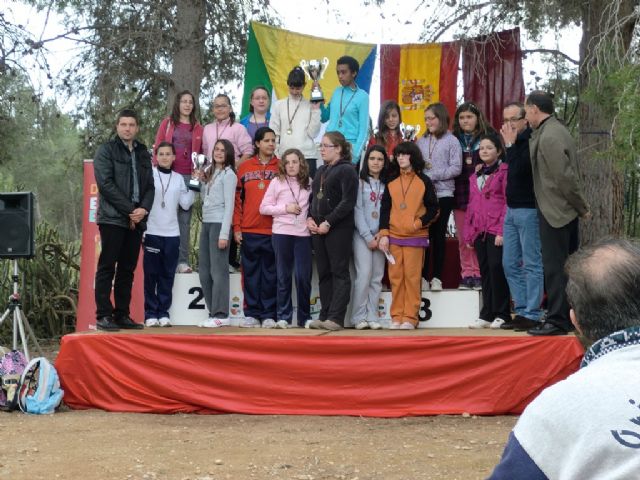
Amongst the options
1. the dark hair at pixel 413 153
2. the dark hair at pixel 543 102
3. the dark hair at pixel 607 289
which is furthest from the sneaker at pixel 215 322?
the dark hair at pixel 607 289

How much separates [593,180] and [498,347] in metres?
3.94

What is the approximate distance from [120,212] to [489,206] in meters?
2.77

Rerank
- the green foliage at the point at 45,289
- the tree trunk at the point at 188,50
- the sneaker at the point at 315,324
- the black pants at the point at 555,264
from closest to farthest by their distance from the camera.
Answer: the black pants at the point at 555,264
the sneaker at the point at 315,324
the tree trunk at the point at 188,50
the green foliage at the point at 45,289

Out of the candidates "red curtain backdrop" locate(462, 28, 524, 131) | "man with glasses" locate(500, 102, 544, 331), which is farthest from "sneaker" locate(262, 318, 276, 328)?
"red curtain backdrop" locate(462, 28, 524, 131)

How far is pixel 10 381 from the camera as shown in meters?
7.15

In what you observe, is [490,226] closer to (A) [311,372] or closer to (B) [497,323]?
(B) [497,323]

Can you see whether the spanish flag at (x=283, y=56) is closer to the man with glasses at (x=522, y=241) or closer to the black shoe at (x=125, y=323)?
the man with glasses at (x=522, y=241)

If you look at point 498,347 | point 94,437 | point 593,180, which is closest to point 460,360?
point 498,347

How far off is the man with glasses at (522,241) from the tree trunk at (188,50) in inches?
188

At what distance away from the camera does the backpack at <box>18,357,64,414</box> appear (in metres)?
7.05

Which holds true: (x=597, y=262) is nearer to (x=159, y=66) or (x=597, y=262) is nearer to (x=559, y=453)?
(x=559, y=453)

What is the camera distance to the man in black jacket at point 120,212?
7.27 m

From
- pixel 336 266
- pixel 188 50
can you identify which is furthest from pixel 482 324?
pixel 188 50

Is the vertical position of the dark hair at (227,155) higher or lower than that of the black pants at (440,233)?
higher
